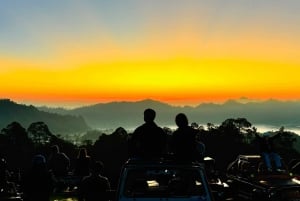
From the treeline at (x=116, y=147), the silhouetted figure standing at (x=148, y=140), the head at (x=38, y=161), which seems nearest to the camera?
the silhouetted figure standing at (x=148, y=140)

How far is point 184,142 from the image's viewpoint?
1103cm

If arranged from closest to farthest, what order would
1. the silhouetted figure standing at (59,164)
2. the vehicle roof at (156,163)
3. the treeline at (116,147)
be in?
the vehicle roof at (156,163) → the silhouetted figure standing at (59,164) → the treeline at (116,147)

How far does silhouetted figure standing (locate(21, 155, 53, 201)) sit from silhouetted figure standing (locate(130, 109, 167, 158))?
2245 millimetres

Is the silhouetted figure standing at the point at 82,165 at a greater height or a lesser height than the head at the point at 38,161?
lesser

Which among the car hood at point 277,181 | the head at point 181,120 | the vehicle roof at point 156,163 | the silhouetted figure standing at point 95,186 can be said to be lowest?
the car hood at point 277,181

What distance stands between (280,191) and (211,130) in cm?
3142

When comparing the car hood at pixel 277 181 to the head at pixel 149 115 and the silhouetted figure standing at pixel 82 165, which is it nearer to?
the head at pixel 149 115

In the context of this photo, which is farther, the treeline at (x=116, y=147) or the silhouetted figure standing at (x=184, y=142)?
the treeline at (x=116, y=147)

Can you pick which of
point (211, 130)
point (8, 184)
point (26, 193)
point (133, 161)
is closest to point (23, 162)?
point (211, 130)

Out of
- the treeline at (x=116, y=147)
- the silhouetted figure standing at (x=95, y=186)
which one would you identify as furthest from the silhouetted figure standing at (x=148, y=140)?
the treeline at (x=116, y=147)

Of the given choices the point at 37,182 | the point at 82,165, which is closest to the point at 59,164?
the point at 82,165

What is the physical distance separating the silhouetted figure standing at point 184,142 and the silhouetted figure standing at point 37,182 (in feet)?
9.44

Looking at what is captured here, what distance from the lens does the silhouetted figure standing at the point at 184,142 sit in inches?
430

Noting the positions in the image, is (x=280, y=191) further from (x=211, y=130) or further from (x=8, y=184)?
(x=211, y=130)
